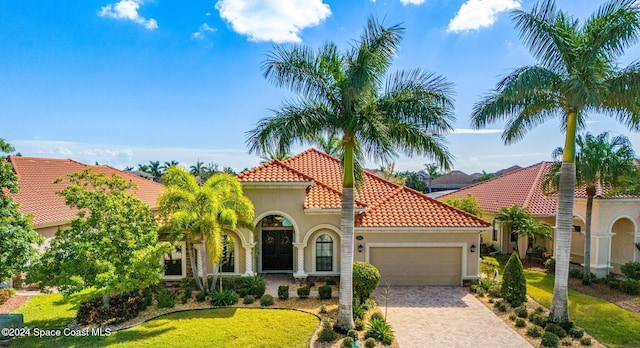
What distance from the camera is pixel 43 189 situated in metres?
20.7

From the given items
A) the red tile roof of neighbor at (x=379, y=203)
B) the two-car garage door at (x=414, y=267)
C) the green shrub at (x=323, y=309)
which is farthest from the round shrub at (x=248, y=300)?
the two-car garage door at (x=414, y=267)

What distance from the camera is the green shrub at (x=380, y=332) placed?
10.4 metres

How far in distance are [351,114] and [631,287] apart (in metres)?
16.3

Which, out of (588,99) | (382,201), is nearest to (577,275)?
(382,201)

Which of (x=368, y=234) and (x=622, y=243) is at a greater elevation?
(x=368, y=234)

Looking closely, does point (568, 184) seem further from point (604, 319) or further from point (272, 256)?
point (272, 256)

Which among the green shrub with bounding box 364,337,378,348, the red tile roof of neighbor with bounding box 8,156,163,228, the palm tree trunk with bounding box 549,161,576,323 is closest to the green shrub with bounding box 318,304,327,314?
the green shrub with bounding box 364,337,378,348

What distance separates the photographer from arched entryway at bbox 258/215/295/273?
59.1 ft

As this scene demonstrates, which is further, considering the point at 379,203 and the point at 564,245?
the point at 379,203

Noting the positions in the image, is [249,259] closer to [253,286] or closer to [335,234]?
[253,286]

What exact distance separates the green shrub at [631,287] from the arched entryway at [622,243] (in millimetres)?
3776

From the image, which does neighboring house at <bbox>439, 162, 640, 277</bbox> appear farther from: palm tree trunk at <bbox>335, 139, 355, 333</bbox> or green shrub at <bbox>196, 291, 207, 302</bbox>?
green shrub at <bbox>196, 291, 207, 302</bbox>

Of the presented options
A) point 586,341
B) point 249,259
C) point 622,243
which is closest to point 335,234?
point 249,259

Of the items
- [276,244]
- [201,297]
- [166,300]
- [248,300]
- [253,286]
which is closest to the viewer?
[166,300]
